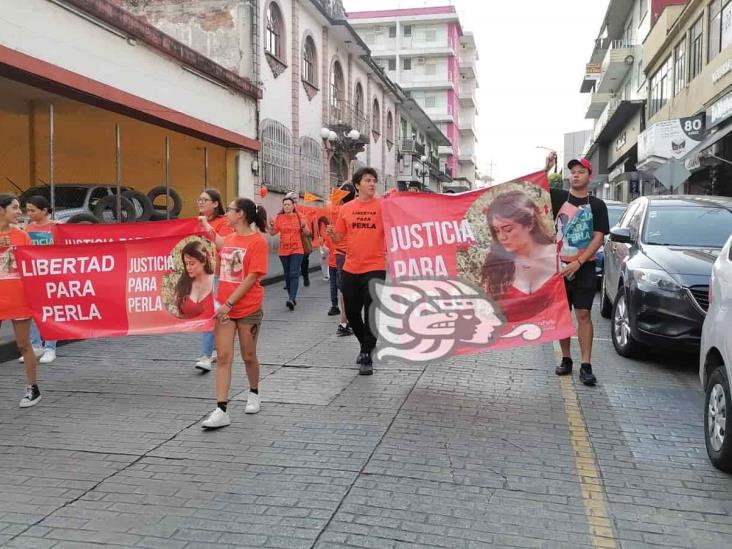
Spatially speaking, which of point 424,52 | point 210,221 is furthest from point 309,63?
point 424,52

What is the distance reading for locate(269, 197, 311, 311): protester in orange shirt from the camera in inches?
433

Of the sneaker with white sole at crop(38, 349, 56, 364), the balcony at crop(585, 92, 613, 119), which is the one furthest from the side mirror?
the balcony at crop(585, 92, 613, 119)

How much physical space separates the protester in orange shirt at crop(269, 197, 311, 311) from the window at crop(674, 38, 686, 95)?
19209 mm

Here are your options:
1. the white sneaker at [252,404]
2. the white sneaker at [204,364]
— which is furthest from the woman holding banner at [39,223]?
the white sneaker at [252,404]

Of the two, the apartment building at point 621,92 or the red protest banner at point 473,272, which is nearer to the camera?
the red protest banner at point 473,272

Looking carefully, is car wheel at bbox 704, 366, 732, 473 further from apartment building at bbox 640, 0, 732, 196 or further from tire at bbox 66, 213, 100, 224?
apartment building at bbox 640, 0, 732, 196

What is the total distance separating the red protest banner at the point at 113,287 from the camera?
5.78 m

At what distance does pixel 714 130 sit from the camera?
62.6ft

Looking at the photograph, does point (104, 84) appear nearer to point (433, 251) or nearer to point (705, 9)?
point (433, 251)

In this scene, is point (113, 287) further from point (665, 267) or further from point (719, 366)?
point (665, 267)

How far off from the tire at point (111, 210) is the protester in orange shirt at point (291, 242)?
4052mm

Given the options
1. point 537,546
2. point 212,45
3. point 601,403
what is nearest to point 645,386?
point 601,403

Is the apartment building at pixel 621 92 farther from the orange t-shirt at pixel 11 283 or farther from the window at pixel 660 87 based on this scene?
the orange t-shirt at pixel 11 283

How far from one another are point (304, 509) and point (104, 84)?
484 inches
